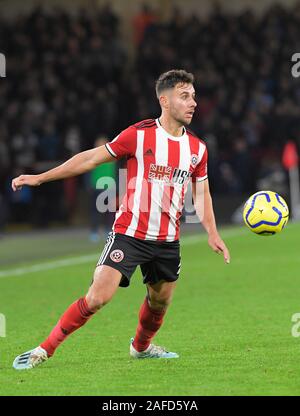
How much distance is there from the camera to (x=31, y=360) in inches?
292

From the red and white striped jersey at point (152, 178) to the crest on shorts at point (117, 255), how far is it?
0.62 ft

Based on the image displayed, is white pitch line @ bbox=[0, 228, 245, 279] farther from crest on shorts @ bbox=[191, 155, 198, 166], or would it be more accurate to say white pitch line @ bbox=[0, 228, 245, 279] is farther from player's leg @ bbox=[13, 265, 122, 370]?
crest on shorts @ bbox=[191, 155, 198, 166]

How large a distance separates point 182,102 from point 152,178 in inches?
23.6

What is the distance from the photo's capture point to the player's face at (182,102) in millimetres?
7531

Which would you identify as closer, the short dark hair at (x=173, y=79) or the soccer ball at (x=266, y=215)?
the short dark hair at (x=173, y=79)

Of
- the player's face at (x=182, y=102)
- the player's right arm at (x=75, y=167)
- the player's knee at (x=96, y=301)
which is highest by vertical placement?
the player's face at (x=182, y=102)

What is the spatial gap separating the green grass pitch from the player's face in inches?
71.7

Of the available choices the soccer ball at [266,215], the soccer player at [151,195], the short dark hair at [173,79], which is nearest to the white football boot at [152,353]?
→ the soccer player at [151,195]

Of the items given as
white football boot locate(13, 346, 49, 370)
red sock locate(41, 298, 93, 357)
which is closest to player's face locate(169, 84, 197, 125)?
red sock locate(41, 298, 93, 357)

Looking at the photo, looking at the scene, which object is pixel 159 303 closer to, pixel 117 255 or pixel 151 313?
pixel 151 313

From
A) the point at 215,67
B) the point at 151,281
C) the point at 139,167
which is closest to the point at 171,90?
the point at 139,167

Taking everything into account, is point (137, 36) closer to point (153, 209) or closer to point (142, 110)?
point (142, 110)

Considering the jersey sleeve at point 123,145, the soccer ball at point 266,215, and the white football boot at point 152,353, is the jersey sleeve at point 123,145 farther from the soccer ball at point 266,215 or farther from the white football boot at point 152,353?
the white football boot at point 152,353

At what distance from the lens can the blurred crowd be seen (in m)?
24.9
